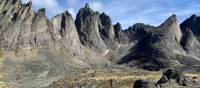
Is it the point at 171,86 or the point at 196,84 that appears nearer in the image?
the point at 171,86

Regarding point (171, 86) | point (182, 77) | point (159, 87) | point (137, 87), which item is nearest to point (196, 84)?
point (182, 77)

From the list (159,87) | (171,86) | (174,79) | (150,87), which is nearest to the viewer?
(150,87)

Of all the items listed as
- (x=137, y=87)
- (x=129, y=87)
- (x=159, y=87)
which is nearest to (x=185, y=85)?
(x=159, y=87)

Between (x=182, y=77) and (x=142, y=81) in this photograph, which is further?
(x=182, y=77)

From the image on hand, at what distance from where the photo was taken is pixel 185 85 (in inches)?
5920

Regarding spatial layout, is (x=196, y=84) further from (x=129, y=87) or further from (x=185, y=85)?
(x=129, y=87)

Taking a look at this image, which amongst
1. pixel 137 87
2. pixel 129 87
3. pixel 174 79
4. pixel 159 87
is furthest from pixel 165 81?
pixel 129 87

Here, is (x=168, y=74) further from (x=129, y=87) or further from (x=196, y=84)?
(x=129, y=87)

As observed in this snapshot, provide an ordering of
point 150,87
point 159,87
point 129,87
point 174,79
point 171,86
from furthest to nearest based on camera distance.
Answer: point 129,87 < point 174,79 < point 171,86 < point 159,87 < point 150,87

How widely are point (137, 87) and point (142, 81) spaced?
2.04 m

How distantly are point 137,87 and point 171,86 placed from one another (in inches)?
907

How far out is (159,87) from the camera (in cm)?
13250

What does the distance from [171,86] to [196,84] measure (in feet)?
60.1

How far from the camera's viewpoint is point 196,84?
516ft
